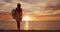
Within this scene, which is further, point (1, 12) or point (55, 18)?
point (55, 18)

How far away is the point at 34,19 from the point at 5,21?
0.51m

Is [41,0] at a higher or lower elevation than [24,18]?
higher

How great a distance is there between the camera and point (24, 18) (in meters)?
2.72

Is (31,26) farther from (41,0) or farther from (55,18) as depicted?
(41,0)

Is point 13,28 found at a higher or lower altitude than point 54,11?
lower

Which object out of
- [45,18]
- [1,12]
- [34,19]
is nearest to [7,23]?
[1,12]

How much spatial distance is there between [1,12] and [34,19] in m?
0.58

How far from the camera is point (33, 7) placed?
2.41 m

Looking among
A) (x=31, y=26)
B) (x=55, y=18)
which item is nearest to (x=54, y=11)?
(x=55, y=18)

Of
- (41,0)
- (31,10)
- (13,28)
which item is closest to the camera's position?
(41,0)

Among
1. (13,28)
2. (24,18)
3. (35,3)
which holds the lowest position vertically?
(13,28)

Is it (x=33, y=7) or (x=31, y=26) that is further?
(x=31, y=26)

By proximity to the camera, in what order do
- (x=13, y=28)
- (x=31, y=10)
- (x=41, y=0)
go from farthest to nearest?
1. (x=13, y=28)
2. (x=31, y=10)
3. (x=41, y=0)

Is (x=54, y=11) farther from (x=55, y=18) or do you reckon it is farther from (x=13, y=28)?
(x=13, y=28)
